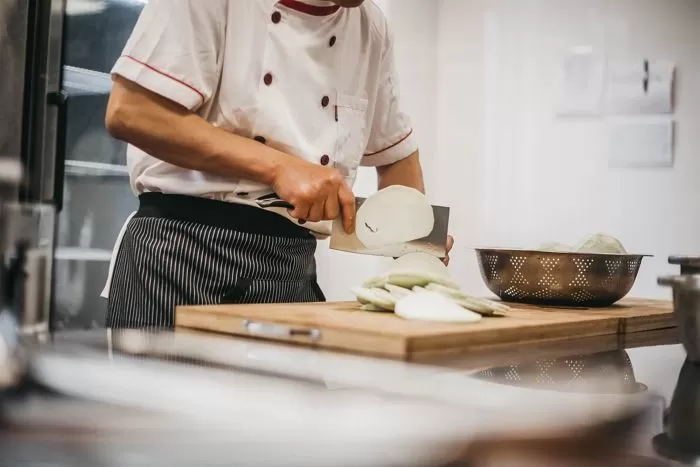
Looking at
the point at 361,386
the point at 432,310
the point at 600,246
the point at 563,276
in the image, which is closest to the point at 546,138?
the point at 600,246

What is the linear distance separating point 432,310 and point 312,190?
0.89 feet

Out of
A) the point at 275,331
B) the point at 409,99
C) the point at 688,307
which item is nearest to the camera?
the point at 688,307

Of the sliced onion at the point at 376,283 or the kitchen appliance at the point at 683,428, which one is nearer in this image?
the kitchen appliance at the point at 683,428

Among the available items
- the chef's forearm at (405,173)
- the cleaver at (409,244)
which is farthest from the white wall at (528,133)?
the cleaver at (409,244)

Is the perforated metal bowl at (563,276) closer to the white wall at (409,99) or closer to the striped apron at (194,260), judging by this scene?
the striped apron at (194,260)

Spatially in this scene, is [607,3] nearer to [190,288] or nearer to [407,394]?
[190,288]

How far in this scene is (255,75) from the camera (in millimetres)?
1265

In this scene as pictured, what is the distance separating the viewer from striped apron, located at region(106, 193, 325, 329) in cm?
121

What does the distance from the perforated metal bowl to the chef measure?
0.94 feet

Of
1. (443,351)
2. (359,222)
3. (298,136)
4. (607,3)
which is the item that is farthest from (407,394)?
(607,3)

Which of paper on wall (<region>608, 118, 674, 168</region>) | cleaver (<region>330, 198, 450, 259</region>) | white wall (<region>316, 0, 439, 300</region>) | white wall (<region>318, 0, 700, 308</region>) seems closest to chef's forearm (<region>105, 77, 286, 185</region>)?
cleaver (<region>330, 198, 450, 259</region>)

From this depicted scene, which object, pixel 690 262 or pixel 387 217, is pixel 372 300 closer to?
pixel 387 217

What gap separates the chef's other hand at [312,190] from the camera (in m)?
1.09

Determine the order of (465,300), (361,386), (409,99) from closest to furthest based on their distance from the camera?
(361,386) < (465,300) < (409,99)
